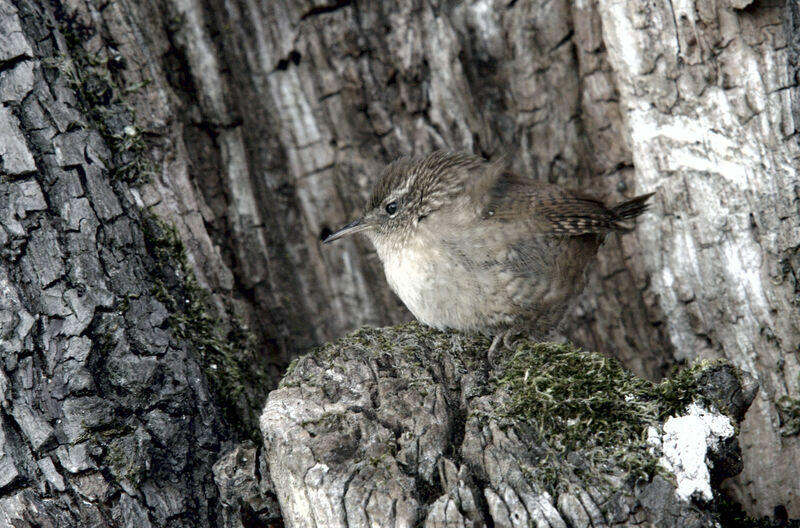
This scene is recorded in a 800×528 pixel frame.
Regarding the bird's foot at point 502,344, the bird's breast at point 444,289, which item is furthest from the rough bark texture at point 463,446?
the bird's breast at point 444,289

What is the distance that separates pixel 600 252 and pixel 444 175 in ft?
4.07

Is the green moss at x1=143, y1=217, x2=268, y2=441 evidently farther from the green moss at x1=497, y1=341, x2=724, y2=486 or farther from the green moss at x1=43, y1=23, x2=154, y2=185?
the green moss at x1=497, y1=341, x2=724, y2=486

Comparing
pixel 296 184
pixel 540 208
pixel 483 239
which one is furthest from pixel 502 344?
pixel 296 184

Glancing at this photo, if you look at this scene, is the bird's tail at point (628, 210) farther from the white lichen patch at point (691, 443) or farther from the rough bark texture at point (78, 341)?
the rough bark texture at point (78, 341)

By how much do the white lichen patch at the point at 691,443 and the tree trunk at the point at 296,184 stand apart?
116cm

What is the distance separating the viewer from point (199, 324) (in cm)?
345

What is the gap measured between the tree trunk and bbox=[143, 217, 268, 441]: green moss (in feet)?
0.05

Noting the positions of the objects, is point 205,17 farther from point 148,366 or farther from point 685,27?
point 685,27

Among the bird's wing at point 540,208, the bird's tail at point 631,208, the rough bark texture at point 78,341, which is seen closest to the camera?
the rough bark texture at point 78,341

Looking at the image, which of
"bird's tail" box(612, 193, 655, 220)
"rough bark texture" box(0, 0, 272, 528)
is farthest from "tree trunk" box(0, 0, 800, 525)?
"bird's tail" box(612, 193, 655, 220)

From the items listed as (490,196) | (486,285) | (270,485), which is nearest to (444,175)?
(490,196)

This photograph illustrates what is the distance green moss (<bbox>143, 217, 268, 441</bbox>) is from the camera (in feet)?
10.9

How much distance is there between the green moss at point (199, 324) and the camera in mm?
3309

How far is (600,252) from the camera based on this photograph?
439 centimetres
